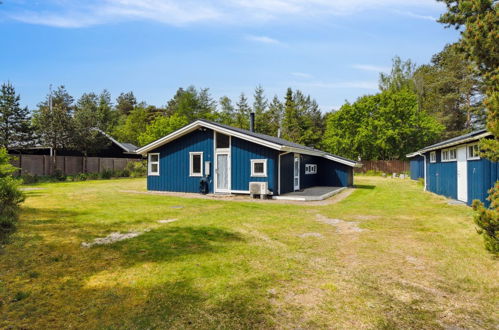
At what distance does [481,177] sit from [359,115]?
34.6 metres

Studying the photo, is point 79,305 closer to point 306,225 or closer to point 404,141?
point 306,225

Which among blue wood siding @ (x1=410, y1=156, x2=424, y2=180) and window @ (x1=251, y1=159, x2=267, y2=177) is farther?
blue wood siding @ (x1=410, y1=156, x2=424, y2=180)

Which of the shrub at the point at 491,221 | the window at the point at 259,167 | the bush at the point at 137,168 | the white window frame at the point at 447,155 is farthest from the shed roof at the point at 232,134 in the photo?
the bush at the point at 137,168

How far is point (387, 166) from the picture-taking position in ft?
127

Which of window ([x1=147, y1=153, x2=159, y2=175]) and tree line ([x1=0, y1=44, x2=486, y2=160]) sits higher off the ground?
tree line ([x1=0, y1=44, x2=486, y2=160])

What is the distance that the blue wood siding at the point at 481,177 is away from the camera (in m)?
9.77

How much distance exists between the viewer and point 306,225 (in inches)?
316

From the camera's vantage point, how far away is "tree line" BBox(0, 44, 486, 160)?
1107 inches

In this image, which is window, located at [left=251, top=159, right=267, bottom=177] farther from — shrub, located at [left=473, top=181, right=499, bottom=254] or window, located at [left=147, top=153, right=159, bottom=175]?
shrub, located at [left=473, top=181, right=499, bottom=254]

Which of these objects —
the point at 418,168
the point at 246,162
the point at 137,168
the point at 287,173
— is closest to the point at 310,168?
the point at 287,173

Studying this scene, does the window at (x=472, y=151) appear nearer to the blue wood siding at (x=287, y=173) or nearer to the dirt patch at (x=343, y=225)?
the dirt patch at (x=343, y=225)

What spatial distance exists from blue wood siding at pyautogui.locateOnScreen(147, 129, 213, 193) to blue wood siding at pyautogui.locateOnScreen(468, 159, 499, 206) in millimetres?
11330

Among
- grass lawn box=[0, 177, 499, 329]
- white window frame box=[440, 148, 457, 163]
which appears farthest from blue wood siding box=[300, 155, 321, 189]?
grass lawn box=[0, 177, 499, 329]

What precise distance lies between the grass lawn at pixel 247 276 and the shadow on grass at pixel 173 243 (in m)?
0.02
